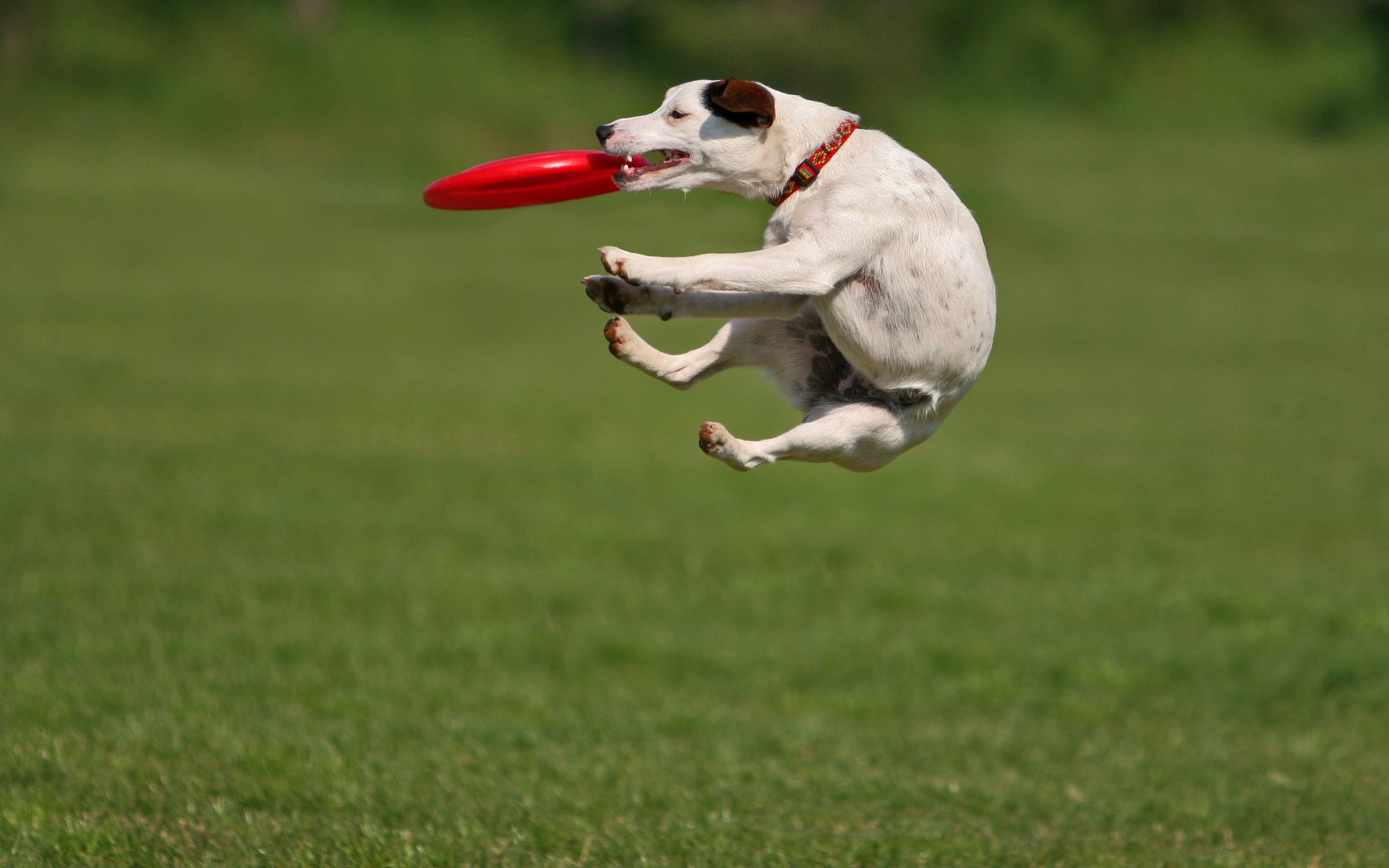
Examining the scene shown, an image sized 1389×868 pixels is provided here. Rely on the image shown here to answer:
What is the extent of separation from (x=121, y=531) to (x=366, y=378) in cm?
744

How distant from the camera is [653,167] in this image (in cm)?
506

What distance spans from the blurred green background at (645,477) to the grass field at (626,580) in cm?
6

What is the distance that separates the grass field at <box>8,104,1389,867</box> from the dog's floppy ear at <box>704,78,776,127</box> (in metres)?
3.22

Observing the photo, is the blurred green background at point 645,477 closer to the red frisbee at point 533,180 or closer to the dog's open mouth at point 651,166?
the red frisbee at point 533,180

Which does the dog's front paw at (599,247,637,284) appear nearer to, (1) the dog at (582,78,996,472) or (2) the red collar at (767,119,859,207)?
(1) the dog at (582,78,996,472)

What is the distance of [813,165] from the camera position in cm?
511

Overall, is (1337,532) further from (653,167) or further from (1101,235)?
(1101,235)

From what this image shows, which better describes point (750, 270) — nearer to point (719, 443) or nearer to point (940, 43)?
point (719, 443)

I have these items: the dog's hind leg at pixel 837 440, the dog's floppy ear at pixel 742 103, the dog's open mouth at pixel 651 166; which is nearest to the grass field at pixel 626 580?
the dog's hind leg at pixel 837 440

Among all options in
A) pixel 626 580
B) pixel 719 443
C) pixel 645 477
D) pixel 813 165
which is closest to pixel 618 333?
pixel 719 443

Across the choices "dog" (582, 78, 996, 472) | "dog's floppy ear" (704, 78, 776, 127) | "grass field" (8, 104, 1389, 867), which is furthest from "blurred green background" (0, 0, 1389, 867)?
"dog's floppy ear" (704, 78, 776, 127)

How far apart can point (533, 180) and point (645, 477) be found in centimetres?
1113

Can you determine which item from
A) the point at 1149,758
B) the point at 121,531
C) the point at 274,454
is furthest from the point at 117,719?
the point at 274,454

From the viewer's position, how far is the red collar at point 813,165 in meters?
5.11
